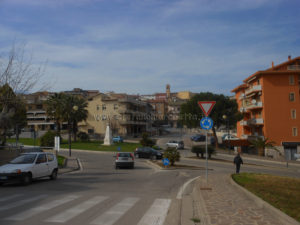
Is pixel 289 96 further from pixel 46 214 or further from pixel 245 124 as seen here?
pixel 46 214

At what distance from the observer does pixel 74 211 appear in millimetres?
8023

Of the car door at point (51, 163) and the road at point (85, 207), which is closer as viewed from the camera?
the road at point (85, 207)

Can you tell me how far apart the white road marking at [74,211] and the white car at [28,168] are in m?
5.09

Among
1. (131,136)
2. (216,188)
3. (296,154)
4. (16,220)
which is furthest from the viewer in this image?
(131,136)

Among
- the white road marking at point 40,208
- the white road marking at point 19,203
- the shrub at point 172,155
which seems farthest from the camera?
the shrub at point 172,155

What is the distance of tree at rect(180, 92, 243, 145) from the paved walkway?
45738mm

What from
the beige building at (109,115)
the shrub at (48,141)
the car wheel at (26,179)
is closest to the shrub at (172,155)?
the car wheel at (26,179)

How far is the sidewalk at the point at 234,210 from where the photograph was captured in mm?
6621

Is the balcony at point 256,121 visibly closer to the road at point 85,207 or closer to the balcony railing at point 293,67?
the balcony railing at point 293,67

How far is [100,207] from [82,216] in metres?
1.20

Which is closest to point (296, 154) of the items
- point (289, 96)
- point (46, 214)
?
point (289, 96)

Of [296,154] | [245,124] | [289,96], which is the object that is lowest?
[296,154]

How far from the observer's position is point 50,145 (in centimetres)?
3766

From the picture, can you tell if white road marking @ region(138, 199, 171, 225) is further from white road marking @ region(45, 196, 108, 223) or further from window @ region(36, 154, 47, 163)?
window @ region(36, 154, 47, 163)
